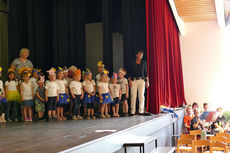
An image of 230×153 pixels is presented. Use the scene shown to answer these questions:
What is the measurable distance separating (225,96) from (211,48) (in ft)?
7.28

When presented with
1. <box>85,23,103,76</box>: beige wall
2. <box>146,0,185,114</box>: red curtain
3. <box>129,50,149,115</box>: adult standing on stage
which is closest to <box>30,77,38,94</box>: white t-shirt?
<box>129,50,149,115</box>: adult standing on stage

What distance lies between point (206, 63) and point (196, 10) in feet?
8.89

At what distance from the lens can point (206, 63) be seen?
14414mm

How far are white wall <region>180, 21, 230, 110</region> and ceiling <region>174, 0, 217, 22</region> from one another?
0.62m

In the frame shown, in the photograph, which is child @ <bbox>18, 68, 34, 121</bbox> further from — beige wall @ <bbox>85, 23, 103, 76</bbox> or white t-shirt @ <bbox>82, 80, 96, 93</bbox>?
beige wall @ <bbox>85, 23, 103, 76</bbox>

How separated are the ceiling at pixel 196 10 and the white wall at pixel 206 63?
62 centimetres

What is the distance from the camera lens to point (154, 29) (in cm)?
879

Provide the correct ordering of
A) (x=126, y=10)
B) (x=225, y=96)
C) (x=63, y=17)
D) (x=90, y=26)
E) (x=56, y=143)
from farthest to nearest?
1. (x=225, y=96)
2. (x=90, y=26)
3. (x=63, y=17)
4. (x=126, y=10)
5. (x=56, y=143)

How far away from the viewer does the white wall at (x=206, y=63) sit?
1409cm

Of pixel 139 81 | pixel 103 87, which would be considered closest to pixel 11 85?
pixel 103 87

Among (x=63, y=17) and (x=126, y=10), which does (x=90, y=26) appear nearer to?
(x=63, y=17)

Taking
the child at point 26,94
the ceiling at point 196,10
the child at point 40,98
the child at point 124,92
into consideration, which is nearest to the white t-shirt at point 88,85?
the child at point 124,92

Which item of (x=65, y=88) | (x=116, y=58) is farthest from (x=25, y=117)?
(x=116, y=58)

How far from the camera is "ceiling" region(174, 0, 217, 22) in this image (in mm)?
11884
